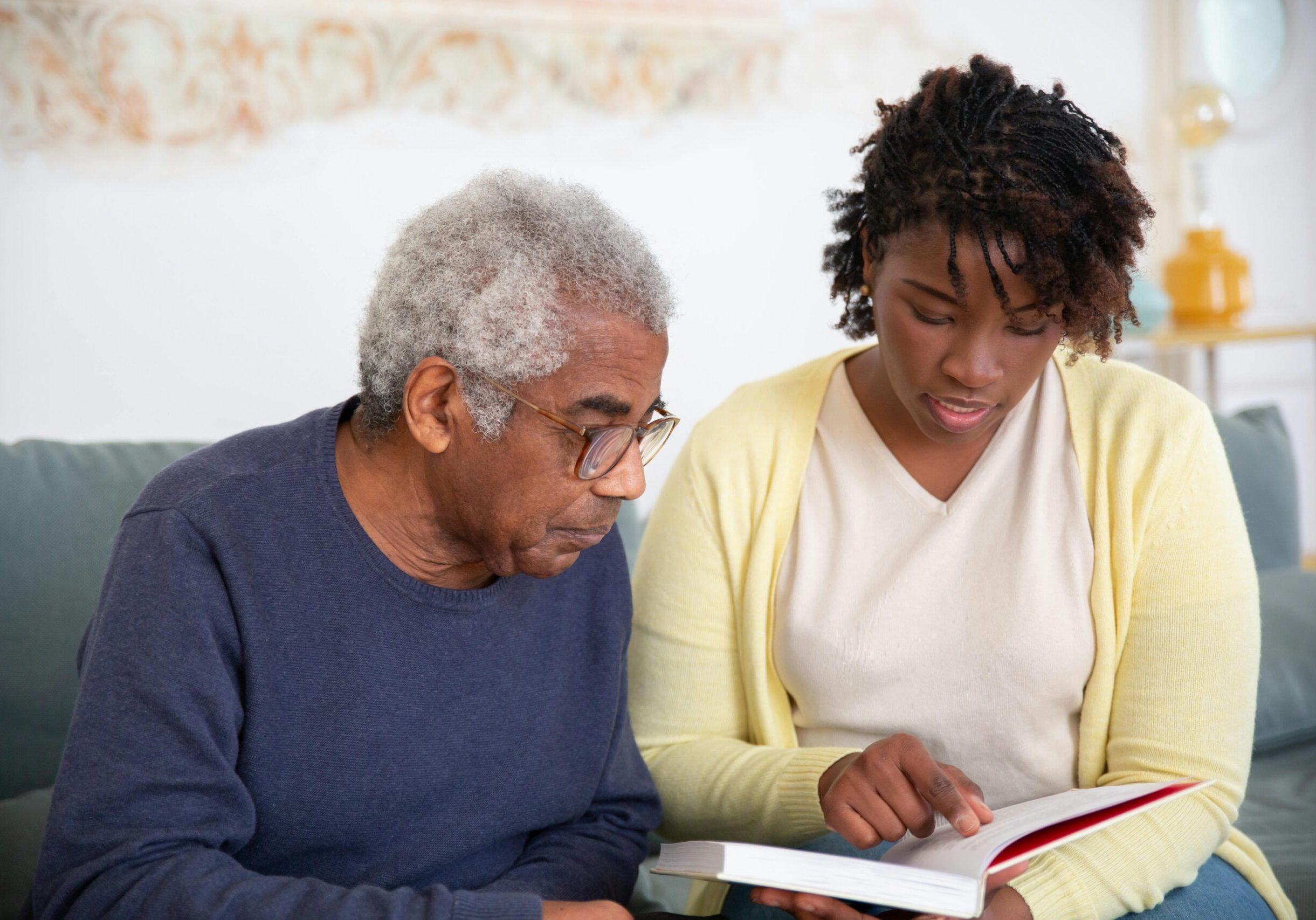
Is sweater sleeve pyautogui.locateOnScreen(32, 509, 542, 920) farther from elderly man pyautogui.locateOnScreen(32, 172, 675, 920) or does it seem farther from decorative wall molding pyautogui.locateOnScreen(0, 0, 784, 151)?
decorative wall molding pyautogui.locateOnScreen(0, 0, 784, 151)

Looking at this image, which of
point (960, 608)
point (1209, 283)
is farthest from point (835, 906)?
point (1209, 283)

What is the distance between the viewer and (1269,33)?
3.51 metres

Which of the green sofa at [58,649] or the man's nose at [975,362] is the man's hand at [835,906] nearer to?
the man's nose at [975,362]

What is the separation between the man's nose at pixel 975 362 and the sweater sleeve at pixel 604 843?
0.52m

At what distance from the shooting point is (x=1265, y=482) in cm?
227

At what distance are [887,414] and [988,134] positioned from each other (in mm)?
368

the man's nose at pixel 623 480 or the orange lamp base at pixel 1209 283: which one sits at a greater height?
the man's nose at pixel 623 480

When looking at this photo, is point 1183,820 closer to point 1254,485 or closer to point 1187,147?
point 1254,485

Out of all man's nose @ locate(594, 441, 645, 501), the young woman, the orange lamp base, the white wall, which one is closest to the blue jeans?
the young woman

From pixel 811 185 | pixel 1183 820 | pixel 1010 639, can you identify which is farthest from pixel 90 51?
pixel 1183 820

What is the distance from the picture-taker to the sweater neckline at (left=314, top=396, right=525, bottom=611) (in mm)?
1150

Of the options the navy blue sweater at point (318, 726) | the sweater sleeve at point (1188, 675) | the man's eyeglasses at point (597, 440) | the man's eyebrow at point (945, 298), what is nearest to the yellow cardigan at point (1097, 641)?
the sweater sleeve at point (1188, 675)

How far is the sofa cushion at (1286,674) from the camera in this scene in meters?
2.03

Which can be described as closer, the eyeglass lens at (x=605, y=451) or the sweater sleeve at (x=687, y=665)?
the eyeglass lens at (x=605, y=451)
